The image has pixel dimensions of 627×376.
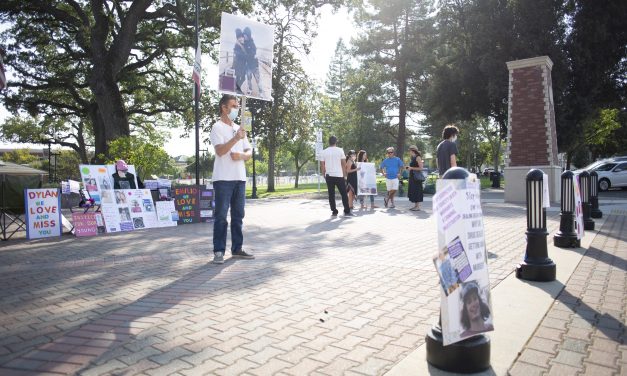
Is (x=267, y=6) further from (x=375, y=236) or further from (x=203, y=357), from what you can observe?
(x=203, y=357)

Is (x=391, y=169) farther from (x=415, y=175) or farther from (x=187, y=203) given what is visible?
(x=187, y=203)

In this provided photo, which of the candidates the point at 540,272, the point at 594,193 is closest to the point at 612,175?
the point at 594,193

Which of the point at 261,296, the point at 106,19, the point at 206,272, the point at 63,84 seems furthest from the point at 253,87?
the point at 63,84

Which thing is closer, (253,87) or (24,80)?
(253,87)

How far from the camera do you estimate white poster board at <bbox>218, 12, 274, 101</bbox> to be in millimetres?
5898

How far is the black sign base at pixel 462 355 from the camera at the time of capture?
2.52 metres

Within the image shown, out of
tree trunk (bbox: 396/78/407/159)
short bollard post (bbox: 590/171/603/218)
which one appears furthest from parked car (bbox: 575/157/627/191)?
short bollard post (bbox: 590/171/603/218)

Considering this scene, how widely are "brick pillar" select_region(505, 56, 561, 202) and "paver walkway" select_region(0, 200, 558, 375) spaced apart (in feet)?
33.8

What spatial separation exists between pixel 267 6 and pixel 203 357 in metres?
28.4

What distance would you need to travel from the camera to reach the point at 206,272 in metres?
5.29

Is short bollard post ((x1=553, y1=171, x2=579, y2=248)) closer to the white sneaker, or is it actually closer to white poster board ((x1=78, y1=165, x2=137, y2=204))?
the white sneaker

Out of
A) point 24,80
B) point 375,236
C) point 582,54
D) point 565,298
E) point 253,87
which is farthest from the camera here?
point 24,80

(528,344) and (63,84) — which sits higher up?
(63,84)

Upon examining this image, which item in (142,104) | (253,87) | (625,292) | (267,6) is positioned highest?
(267,6)
